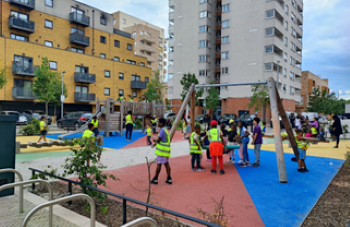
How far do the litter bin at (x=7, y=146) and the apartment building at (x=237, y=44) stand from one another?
3971cm

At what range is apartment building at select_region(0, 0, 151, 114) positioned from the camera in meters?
33.2

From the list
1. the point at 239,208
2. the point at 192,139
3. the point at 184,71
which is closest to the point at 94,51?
the point at 184,71

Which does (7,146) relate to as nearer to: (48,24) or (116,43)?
(48,24)

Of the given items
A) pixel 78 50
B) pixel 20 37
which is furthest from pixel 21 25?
pixel 78 50

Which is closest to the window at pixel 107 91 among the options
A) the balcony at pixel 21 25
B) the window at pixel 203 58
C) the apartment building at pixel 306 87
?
the balcony at pixel 21 25

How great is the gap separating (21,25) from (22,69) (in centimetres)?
703

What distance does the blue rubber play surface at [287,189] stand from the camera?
4812 millimetres

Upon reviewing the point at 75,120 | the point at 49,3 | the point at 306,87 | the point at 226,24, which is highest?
the point at 49,3

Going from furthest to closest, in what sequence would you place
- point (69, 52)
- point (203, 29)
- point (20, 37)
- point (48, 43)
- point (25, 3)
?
point (203, 29) < point (48, 43) < point (69, 52) < point (20, 37) < point (25, 3)

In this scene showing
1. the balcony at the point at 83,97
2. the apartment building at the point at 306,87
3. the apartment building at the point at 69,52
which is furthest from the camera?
the apartment building at the point at 306,87

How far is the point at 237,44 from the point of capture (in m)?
45.2

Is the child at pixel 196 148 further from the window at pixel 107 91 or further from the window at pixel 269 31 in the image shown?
the window at pixel 269 31

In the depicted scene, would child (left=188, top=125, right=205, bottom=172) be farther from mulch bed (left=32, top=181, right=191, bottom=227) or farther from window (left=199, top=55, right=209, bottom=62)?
window (left=199, top=55, right=209, bottom=62)

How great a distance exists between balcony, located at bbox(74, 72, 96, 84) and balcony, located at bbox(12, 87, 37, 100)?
272 inches
